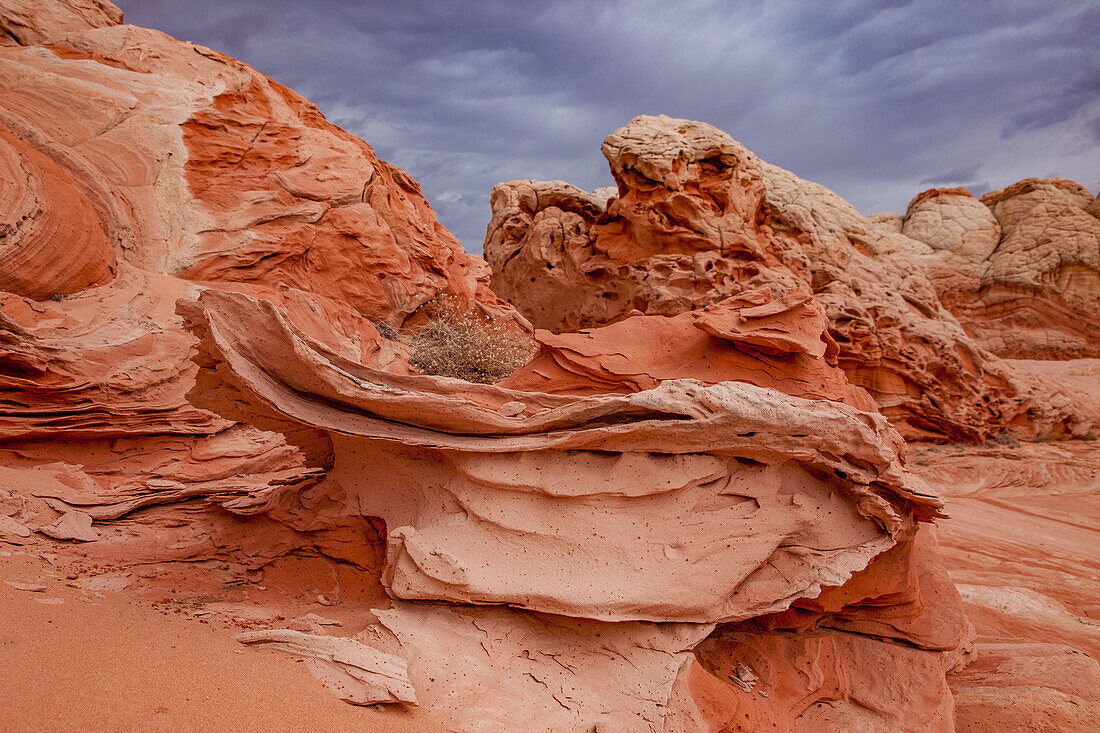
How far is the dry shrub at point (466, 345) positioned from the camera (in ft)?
25.2

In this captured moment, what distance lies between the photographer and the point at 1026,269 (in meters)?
20.3

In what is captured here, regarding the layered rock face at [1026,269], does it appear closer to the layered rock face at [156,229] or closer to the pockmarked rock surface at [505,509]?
the pockmarked rock surface at [505,509]

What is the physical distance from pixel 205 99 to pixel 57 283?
4.61m

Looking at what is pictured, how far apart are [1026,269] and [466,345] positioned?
70.7ft

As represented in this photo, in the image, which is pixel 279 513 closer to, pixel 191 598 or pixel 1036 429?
pixel 191 598

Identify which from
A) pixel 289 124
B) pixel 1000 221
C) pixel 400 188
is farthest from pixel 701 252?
pixel 1000 221

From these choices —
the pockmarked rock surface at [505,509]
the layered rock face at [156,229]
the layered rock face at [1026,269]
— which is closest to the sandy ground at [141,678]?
the pockmarked rock surface at [505,509]

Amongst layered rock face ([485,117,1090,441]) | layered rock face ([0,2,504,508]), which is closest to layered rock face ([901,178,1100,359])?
layered rock face ([485,117,1090,441])

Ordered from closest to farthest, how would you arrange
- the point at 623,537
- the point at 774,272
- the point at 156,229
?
the point at 623,537 < the point at 156,229 < the point at 774,272

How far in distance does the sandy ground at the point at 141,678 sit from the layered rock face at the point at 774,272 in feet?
35.8

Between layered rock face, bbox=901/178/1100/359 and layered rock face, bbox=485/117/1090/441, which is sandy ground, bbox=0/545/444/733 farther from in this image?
layered rock face, bbox=901/178/1100/359

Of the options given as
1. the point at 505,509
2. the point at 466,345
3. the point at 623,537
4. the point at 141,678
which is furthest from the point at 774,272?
the point at 141,678

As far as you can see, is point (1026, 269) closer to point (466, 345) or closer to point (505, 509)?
point (466, 345)

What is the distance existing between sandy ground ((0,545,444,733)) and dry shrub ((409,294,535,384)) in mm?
4663
